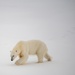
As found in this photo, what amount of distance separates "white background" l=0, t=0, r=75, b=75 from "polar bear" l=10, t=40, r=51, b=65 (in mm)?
46

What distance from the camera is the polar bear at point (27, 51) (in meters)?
1.61

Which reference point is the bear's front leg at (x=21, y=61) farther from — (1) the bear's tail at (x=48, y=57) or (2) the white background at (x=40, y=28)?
(1) the bear's tail at (x=48, y=57)

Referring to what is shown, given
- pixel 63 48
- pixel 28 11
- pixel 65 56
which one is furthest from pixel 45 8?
pixel 65 56

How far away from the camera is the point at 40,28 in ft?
7.66

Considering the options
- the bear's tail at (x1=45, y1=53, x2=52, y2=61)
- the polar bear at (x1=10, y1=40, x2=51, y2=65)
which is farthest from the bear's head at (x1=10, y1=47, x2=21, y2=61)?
the bear's tail at (x1=45, y1=53, x2=52, y2=61)

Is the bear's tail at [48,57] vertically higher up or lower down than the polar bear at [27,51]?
lower down

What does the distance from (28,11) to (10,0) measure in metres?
0.24

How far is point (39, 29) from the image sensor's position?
91.4 inches

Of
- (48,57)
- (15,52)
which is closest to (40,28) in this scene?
(48,57)

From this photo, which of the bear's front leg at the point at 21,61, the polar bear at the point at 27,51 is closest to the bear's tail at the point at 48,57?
the polar bear at the point at 27,51

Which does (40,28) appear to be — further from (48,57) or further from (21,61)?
(21,61)

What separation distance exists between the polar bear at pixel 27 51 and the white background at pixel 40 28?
46 mm

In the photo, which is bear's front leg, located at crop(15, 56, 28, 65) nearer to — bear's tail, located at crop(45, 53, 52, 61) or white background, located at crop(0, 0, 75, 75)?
white background, located at crop(0, 0, 75, 75)

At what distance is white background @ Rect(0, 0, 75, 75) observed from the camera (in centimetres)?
160
